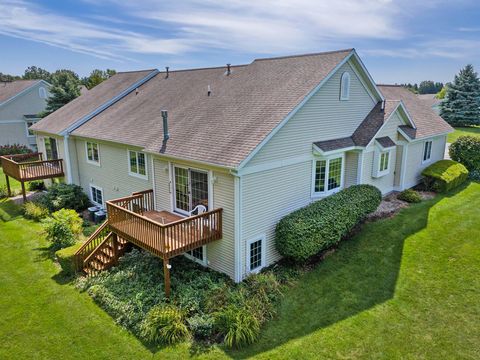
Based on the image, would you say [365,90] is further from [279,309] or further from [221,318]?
[221,318]

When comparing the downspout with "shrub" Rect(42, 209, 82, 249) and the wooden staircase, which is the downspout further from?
the wooden staircase

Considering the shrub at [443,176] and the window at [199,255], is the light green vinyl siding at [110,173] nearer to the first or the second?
the window at [199,255]

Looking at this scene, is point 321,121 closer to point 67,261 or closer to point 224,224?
point 224,224

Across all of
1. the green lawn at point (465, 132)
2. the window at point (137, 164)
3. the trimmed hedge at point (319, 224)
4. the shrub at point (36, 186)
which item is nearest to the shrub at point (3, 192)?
the shrub at point (36, 186)

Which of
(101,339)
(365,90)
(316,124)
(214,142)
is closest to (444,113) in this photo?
(365,90)

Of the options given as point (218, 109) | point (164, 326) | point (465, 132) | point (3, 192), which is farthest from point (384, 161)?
point (465, 132)

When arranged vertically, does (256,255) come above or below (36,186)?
above

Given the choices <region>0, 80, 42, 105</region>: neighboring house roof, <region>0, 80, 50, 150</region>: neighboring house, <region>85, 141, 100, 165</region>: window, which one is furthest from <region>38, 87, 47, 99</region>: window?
<region>85, 141, 100, 165</region>: window
